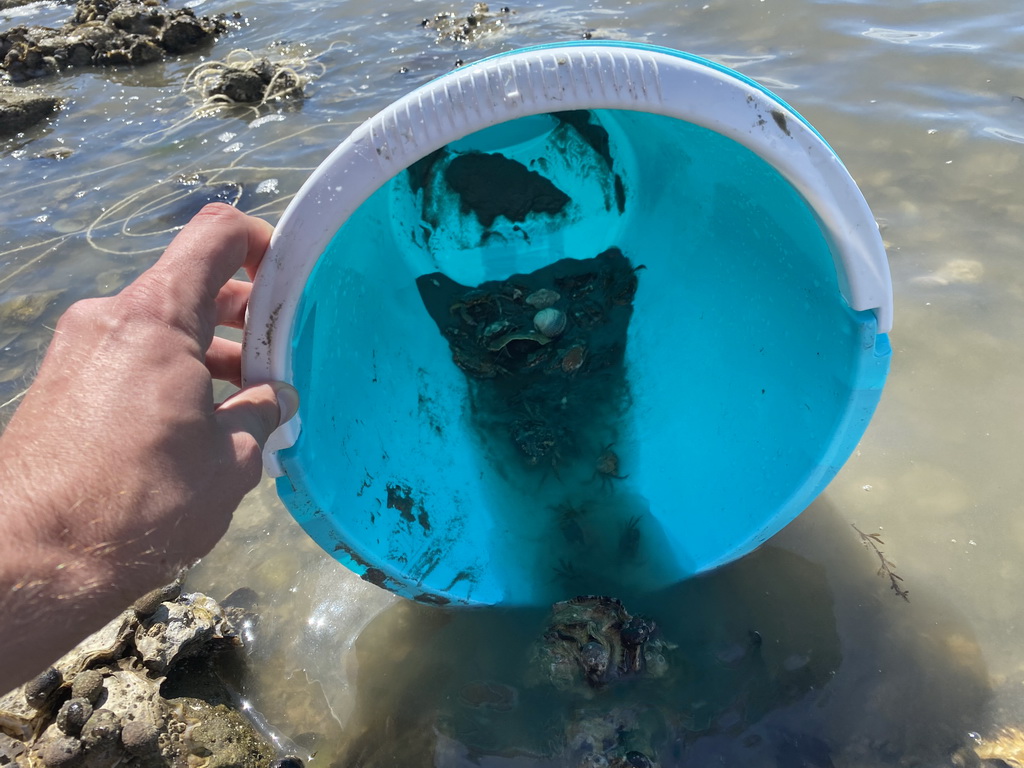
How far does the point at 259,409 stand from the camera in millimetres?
1338

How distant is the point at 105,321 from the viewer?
4.03 feet

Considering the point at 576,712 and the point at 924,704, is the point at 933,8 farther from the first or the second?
the point at 576,712

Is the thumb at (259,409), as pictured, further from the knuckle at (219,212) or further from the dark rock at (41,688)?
the dark rock at (41,688)

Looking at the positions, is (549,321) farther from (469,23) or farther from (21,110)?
(21,110)

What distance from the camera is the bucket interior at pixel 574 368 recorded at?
177cm

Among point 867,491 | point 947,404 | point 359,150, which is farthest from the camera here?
point 947,404

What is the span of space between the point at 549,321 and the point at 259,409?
1.10m

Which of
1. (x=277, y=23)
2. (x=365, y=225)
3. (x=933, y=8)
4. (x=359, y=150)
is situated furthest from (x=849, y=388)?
(x=277, y=23)

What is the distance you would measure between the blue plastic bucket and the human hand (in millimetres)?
187

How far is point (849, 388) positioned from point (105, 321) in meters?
1.52

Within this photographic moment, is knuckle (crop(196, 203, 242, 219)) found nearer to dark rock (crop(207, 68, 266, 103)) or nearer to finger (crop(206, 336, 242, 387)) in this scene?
finger (crop(206, 336, 242, 387))

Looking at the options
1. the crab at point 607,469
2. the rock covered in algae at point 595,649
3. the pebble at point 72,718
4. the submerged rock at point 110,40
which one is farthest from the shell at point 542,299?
the submerged rock at point 110,40

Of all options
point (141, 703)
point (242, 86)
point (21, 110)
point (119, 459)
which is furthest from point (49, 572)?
point (21, 110)

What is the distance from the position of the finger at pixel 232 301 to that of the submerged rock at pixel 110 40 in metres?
6.33
